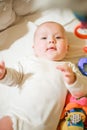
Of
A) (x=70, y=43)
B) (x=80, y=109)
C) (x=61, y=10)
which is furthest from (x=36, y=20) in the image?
(x=61, y=10)

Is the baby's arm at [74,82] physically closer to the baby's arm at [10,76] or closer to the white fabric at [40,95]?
the white fabric at [40,95]

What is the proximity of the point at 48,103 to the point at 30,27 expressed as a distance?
409 millimetres

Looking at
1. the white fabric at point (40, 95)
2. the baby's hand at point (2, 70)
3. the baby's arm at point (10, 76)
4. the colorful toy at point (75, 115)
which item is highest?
the baby's hand at point (2, 70)

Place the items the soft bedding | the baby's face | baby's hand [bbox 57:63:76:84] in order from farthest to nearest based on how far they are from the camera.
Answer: the soft bedding
the baby's face
baby's hand [bbox 57:63:76:84]

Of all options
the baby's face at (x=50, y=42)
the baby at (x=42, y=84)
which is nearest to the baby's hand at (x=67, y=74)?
the baby at (x=42, y=84)

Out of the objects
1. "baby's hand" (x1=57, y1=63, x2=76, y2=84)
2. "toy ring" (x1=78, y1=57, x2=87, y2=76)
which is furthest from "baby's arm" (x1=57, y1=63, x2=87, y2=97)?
"toy ring" (x1=78, y1=57, x2=87, y2=76)

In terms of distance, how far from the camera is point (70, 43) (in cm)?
90

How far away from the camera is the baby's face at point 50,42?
75 centimetres

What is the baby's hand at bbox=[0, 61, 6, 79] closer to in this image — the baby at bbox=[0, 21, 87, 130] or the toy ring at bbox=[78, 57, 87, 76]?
the baby at bbox=[0, 21, 87, 130]

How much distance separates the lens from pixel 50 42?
2.48 ft

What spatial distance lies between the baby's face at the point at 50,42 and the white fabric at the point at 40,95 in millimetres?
35

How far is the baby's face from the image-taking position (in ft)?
2.45

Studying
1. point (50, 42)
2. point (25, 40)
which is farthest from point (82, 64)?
point (25, 40)

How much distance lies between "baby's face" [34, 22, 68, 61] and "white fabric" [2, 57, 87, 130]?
0.03 m
